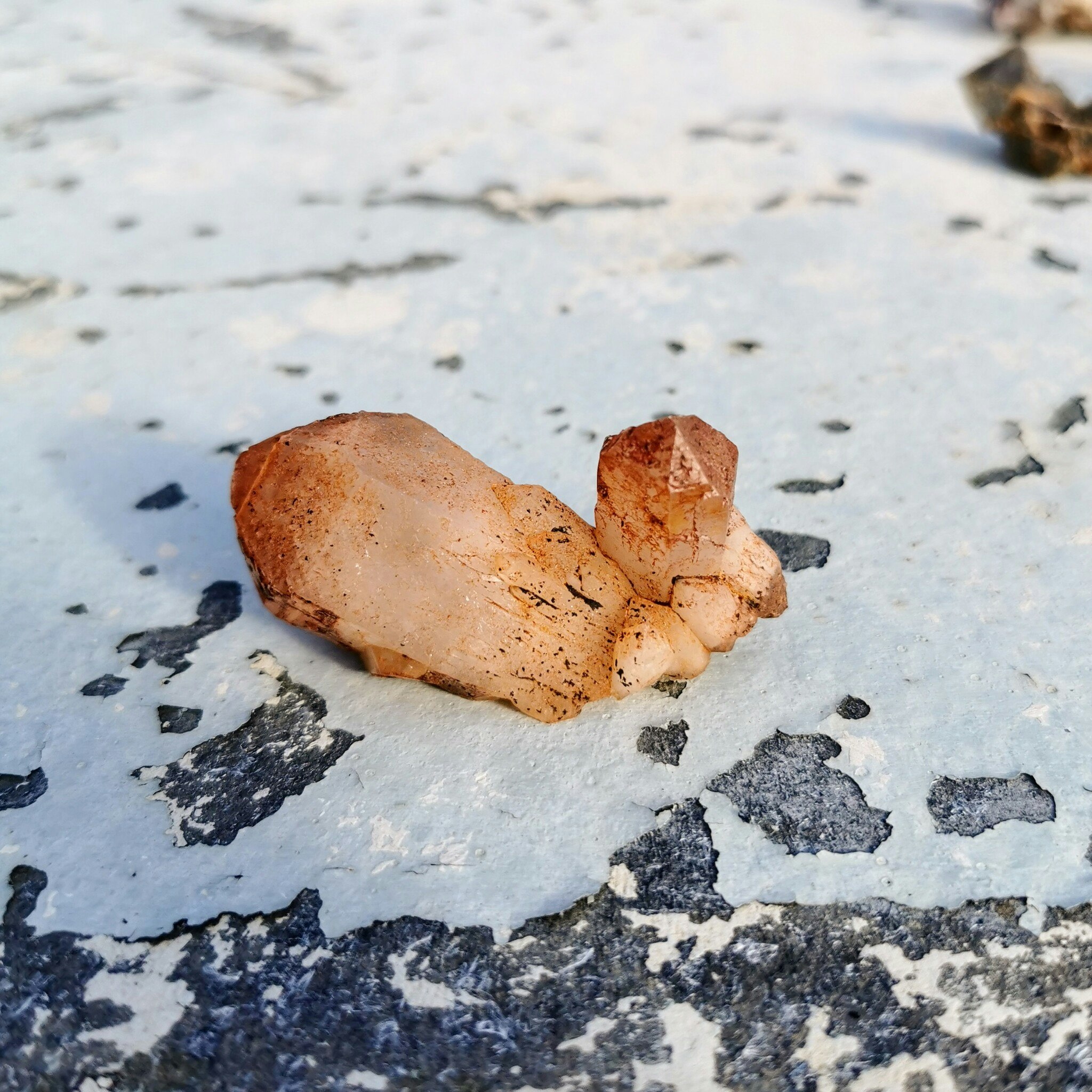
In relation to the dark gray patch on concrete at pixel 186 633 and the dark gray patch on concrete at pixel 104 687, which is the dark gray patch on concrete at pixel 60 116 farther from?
the dark gray patch on concrete at pixel 104 687

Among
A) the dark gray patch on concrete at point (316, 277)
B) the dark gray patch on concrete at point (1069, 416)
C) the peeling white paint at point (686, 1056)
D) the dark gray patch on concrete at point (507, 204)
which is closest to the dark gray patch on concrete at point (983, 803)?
the peeling white paint at point (686, 1056)

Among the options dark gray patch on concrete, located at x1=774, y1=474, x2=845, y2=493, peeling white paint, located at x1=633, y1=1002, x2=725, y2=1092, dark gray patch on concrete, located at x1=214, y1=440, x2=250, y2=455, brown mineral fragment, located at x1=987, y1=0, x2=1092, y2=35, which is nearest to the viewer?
peeling white paint, located at x1=633, y1=1002, x2=725, y2=1092

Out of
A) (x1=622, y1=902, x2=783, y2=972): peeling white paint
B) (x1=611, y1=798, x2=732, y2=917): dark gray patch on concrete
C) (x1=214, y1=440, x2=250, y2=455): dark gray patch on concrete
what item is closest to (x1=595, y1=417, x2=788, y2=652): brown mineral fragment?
(x1=611, y1=798, x2=732, y2=917): dark gray patch on concrete

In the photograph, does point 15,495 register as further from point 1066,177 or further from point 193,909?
point 1066,177

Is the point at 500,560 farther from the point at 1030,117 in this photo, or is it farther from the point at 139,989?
the point at 1030,117

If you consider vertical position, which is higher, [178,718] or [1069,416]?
[1069,416]

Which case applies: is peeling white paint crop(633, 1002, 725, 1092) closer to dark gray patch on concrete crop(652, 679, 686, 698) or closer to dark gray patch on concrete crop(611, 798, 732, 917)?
dark gray patch on concrete crop(611, 798, 732, 917)

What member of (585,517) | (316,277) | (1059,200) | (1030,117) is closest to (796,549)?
(585,517)
